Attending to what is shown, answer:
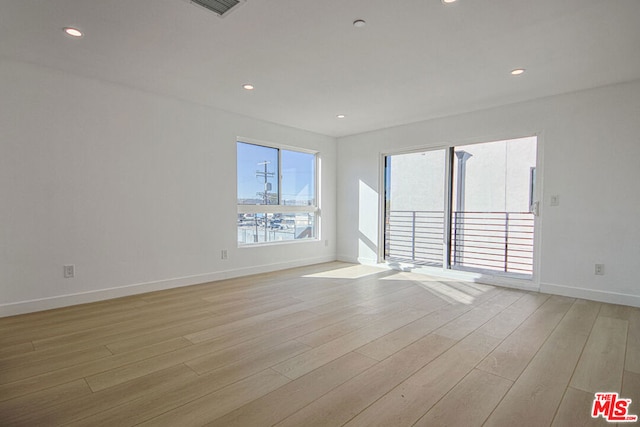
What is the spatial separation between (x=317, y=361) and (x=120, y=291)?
8.55 feet

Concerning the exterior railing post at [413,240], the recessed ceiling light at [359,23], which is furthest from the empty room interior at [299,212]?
the exterior railing post at [413,240]

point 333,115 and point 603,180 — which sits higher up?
point 333,115

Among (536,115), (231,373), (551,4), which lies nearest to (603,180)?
(536,115)

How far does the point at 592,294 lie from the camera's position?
135 inches

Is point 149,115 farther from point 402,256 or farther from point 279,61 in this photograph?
point 402,256

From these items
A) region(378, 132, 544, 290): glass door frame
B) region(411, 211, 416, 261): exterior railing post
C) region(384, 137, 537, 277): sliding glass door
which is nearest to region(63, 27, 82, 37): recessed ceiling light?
region(378, 132, 544, 290): glass door frame

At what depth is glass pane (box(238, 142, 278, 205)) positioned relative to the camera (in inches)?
181

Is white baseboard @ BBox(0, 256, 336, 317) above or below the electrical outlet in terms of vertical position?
below

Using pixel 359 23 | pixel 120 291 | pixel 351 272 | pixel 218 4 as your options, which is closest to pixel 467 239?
pixel 351 272

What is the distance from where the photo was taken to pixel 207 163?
414 centimetres

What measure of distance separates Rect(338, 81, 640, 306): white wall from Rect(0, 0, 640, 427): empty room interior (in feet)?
0.06

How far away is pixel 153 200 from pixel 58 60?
1.56 m

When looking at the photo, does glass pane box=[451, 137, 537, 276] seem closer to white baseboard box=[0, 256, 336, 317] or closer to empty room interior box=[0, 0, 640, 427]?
empty room interior box=[0, 0, 640, 427]

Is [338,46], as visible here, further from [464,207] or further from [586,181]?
[464,207]
